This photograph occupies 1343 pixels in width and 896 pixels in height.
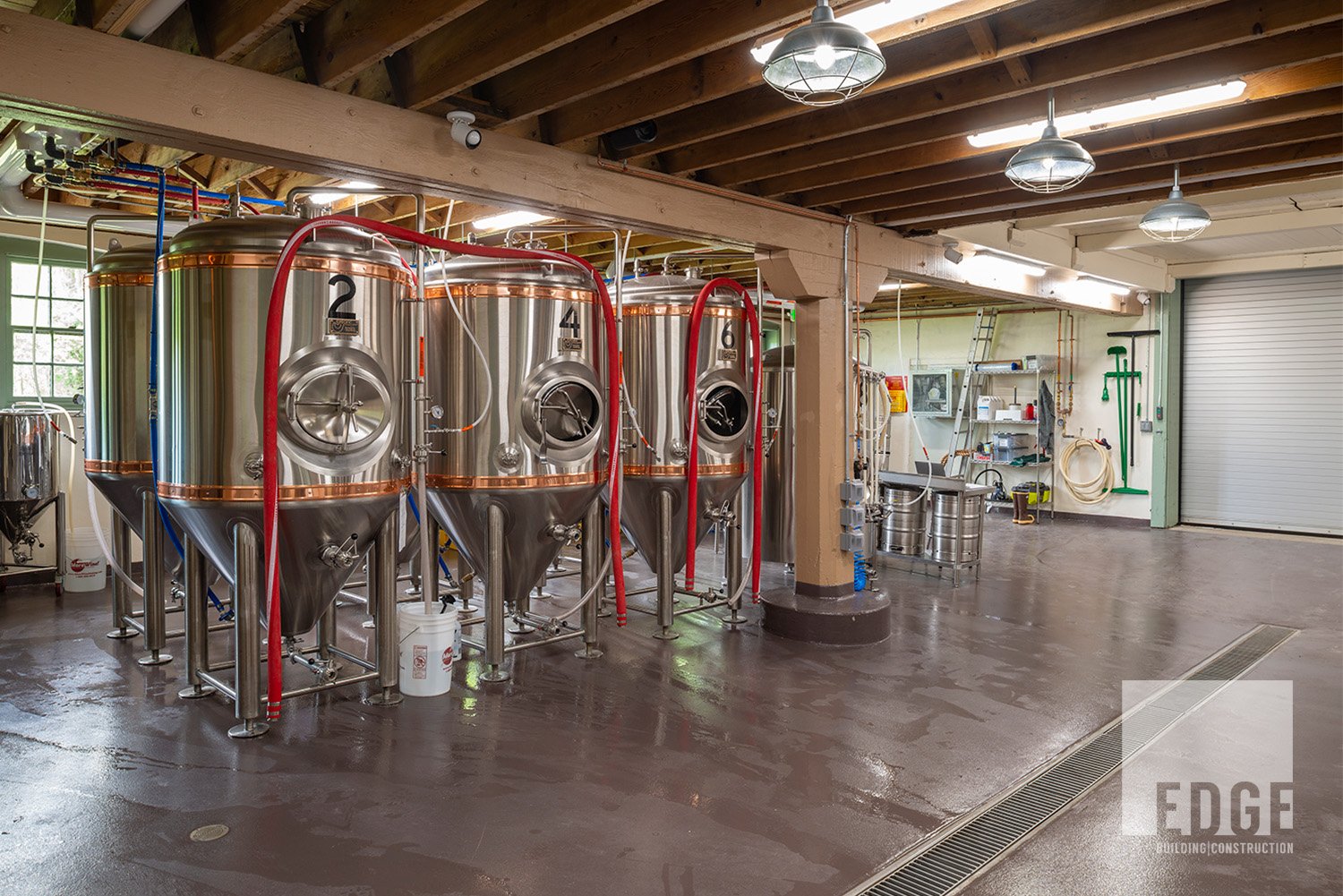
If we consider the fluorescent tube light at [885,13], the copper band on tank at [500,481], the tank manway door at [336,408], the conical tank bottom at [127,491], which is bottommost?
the conical tank bottom at [127,491]

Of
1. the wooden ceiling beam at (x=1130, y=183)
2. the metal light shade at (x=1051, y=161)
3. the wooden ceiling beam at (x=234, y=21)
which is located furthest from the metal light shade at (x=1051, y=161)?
the wooden ceiling beam at (x=234, y=21)

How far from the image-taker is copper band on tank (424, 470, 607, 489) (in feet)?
14.9

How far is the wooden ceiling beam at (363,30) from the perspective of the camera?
3.04 meters

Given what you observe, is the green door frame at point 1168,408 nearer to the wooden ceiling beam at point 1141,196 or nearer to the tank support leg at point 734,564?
the wooden ceiling beam at point 1141,196

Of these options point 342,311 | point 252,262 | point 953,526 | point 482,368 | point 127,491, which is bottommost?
point 953,526

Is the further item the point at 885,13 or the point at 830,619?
the point at 830,619

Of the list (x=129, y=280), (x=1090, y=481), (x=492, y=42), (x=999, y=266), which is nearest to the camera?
(x=492, y=42)

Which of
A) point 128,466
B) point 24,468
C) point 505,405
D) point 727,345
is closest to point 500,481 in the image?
point 505,405

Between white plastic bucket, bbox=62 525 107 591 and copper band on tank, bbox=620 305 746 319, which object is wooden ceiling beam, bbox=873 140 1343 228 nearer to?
copper band on tank, bbox=620 305 746 319

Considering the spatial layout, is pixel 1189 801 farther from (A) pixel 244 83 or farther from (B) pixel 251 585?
(A) pixel 244 83

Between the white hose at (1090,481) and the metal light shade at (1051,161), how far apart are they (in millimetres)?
8299

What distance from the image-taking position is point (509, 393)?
455 cm

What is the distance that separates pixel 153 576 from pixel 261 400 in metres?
1.83

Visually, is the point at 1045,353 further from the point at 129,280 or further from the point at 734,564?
the point at 129,280
